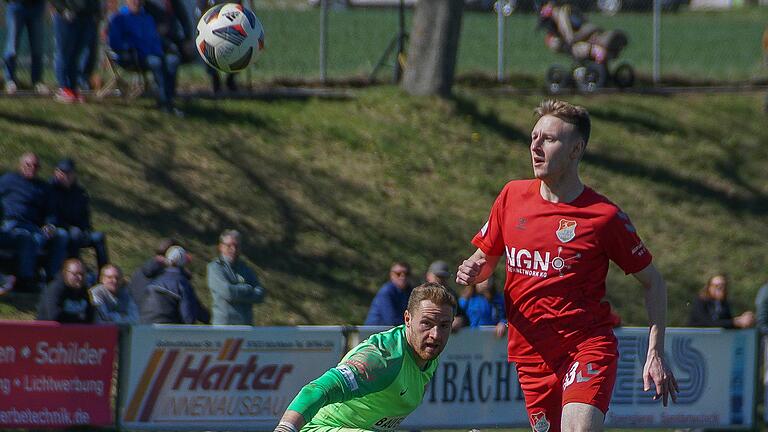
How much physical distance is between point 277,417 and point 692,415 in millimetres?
4257

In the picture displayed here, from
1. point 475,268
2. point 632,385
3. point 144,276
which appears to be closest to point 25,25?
point 144,276

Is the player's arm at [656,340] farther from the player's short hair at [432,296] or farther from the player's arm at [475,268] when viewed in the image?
the player's short hair at [432,296]

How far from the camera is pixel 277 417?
10695mm

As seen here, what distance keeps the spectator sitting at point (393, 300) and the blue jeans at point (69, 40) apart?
622 centimetres

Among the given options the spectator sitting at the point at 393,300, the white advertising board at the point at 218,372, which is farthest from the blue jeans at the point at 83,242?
the spectator sitting at the point at 393,300

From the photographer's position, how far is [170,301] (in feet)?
36.0

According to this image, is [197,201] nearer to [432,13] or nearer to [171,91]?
[171,91]

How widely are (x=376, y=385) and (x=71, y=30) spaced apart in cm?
1102

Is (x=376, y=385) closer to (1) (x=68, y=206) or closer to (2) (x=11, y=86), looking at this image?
(1) (x=68, y=206)

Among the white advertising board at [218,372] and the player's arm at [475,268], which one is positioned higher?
the player's arm at [475,268]

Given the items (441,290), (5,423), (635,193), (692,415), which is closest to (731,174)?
(635,193)

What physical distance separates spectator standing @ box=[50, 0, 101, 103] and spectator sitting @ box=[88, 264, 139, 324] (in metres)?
5.20

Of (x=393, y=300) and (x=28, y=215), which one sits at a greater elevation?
(x=28, y=215)

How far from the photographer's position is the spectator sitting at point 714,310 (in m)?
12.9
